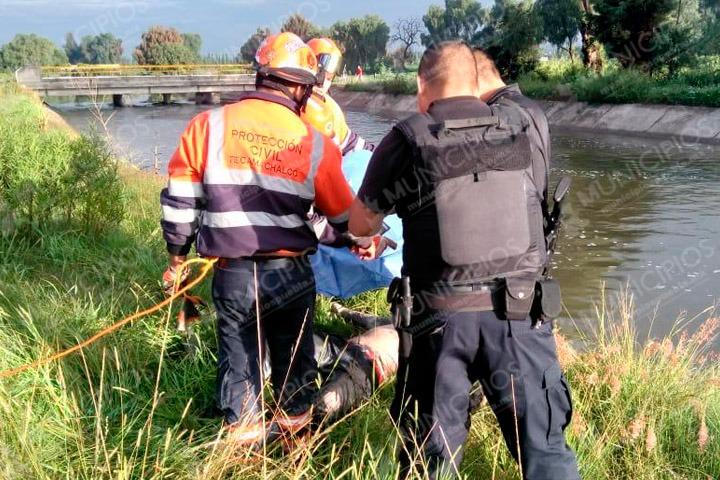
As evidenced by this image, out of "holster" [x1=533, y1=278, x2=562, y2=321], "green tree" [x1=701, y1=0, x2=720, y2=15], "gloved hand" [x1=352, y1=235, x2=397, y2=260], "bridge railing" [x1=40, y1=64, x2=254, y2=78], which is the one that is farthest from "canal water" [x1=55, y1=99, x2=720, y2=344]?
"green tree" [x1=701, y1=0, x2=720, y2=15]

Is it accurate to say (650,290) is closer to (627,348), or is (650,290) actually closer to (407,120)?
(627,348)

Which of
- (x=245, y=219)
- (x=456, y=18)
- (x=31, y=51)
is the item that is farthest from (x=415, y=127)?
(x=31, y=51)

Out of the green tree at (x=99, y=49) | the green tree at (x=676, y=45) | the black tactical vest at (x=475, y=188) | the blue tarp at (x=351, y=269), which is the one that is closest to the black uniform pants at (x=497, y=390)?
the black tactical vest at (x=475, y=188)

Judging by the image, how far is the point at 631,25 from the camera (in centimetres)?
2497

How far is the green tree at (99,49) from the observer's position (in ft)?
336

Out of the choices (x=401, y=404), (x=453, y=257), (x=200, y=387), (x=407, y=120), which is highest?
(x=407, y=120)

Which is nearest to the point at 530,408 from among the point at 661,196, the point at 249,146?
the point at 249,146

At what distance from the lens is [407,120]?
2.27 meters

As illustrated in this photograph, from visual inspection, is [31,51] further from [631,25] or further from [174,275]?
[174,275]

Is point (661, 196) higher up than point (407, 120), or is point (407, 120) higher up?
point (407, 120)

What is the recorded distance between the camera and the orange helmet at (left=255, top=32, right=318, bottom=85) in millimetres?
2764

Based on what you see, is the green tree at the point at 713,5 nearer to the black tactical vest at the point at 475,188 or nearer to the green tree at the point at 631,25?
the green tree at the point at 631,25

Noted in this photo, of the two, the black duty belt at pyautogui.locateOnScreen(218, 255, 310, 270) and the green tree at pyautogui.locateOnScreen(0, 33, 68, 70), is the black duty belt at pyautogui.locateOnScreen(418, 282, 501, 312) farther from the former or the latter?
the green tree at pyautogui.locateOnScreen(0, 33, 68, 70)

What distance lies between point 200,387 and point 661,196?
35.6 ft
